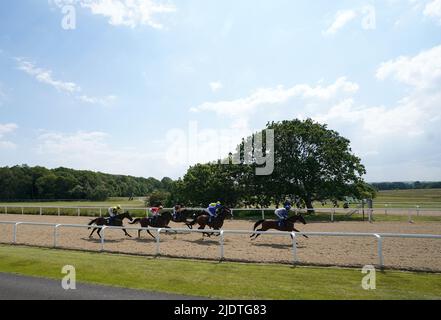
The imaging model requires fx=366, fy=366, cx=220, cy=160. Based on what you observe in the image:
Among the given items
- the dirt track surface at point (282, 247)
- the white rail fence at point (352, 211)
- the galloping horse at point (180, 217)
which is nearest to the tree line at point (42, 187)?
the white rail fence at point (352, 211)

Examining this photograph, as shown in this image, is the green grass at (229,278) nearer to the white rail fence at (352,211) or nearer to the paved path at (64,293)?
the paved path at (64,293)

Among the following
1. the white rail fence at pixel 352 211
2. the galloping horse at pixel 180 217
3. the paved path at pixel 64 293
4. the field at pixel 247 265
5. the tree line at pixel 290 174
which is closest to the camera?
the paved path at pixel 64 293

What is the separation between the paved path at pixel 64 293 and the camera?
6812 millimetres

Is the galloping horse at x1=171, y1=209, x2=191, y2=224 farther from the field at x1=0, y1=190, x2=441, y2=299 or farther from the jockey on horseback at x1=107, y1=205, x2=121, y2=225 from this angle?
the jockey on horseback at x1=107, y1=205, x2=121, y2=225

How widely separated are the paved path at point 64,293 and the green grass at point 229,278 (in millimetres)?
377

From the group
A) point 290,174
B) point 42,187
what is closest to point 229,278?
point 290,174

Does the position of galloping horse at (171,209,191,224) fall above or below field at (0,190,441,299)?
above

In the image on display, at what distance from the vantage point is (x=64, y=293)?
7.16 metres

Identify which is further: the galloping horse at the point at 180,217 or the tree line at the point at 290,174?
the tree line at the point at 290,174

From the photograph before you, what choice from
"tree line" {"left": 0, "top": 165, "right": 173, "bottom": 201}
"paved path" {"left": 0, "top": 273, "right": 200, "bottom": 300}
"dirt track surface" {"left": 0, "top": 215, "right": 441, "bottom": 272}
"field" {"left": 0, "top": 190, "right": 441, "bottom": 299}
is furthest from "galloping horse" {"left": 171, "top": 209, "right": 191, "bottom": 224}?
"tree line" {"left": 0, "top": 165, "right": 173, "bottom": 201}

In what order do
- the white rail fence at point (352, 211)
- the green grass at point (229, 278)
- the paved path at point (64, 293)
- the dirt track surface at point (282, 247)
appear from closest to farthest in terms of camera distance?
the paved path at point (64, 293), the green grass at point (229, 278), the dirt track surface at point (282, 247), the white rail fence at point (352, 211)

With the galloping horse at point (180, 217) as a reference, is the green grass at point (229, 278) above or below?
below

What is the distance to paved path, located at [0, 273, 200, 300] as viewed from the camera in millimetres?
6812

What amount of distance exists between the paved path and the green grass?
A: 38cm
